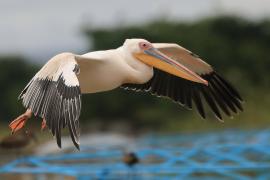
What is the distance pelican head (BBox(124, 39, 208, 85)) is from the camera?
8359 millimetres

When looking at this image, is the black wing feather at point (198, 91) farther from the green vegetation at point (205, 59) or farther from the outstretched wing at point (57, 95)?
the green vegetation at point (205, 59)

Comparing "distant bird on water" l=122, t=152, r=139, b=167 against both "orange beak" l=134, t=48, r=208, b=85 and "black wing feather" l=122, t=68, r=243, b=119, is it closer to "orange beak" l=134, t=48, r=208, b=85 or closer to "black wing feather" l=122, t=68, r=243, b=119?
"black wing feather" l=122, t=68, r=243, b=119

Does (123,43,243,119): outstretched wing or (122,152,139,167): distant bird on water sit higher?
(123,43,243,119): outstretched wing

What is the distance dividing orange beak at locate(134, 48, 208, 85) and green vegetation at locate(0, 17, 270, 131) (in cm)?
1787

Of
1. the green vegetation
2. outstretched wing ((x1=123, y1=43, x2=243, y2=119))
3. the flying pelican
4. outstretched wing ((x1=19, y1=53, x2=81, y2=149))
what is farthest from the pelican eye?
the green vegetation

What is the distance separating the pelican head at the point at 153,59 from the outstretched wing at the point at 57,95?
2.49ft

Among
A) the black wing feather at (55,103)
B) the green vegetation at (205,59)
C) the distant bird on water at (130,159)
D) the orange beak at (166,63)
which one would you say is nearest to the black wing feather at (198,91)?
the distant bird on water at (130,159)

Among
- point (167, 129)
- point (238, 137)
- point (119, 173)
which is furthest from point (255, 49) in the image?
point (119, 173)

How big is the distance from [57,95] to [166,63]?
53.1 inches

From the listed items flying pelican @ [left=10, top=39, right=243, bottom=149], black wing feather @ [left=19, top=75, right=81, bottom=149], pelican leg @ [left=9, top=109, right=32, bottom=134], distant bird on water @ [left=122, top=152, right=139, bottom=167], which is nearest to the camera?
black wing feather @ [left=19, top=75, right=81, bottom=149]

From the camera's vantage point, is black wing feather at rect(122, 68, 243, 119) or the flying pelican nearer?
the flying pelican

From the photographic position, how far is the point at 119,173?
10586mm

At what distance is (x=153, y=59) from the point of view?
8430 mm

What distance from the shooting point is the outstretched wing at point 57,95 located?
23.5 ft
